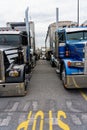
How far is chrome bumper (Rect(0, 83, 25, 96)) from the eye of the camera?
30.9 ft

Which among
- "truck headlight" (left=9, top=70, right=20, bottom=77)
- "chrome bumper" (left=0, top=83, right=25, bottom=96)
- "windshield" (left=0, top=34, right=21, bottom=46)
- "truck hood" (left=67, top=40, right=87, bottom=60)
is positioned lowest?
"chrome bumper" (left=0, top=83, right=25, bottom=96)

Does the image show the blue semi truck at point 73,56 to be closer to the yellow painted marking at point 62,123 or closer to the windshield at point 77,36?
the windshield at point 77,36

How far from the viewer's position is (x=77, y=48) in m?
11.3

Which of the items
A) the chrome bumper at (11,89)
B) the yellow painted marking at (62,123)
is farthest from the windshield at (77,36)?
the yellow painted marking at (62,123)

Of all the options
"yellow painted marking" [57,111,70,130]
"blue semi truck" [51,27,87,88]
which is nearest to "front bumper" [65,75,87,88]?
"blue semi truck" [51,27,87,88]

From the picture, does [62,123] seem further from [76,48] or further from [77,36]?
[77,36]

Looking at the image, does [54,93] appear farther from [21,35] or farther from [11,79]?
[21,35]

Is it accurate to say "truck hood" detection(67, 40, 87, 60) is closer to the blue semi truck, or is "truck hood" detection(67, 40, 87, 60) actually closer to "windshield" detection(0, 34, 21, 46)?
the blue semi truck

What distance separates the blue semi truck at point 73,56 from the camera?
391 inches

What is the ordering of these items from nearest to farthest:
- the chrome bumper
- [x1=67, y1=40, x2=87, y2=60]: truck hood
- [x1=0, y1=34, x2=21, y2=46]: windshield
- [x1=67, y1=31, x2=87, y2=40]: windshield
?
the chrome bumper
[x1=67, y1=40, x2=87, y2=60]: truck hood
[x1=0, y1=34, x2=21, y2=46]: windshield
[x1=67, y1=31, x2=87, y2=40]: windshield

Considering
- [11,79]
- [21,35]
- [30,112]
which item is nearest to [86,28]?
[21,35]

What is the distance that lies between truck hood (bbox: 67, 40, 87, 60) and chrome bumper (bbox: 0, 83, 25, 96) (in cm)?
271

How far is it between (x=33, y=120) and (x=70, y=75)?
348cm

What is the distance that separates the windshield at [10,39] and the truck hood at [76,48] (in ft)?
7.55
